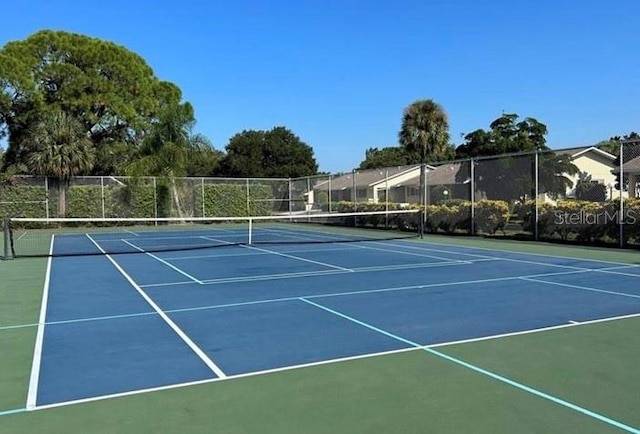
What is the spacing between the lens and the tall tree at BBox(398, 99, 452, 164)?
1310 inches

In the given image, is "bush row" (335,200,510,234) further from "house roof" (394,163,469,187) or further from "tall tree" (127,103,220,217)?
"tall tree" (127,103,220,217)

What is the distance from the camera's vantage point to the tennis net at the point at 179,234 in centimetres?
1816

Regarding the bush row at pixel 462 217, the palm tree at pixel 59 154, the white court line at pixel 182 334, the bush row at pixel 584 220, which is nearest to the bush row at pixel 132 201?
the palm tree at pixel 59 154

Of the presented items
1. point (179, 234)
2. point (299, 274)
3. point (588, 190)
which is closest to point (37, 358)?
point (299, 274)

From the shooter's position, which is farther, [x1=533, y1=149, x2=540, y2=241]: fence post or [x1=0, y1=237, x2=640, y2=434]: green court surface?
[x1=533, y1=149, x2=540, y2=241]: fence post

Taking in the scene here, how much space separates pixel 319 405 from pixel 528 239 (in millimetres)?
16545

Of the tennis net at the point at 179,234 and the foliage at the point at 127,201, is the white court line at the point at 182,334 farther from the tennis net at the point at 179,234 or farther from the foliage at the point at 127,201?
the foliage at the point at 127,201

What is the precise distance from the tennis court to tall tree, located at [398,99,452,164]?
21568 mm

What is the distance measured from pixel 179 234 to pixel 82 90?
64.8 feet

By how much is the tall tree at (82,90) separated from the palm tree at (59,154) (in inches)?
261

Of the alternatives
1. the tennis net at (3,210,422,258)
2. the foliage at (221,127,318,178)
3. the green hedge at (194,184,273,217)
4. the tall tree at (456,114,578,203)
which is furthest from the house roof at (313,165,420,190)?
the foliage at (221,127,318,178)


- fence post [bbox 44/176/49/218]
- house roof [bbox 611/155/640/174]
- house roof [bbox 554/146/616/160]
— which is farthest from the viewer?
fence post [bbox 44/176/49/218]

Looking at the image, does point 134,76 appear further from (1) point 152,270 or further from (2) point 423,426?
(2) point 423,426

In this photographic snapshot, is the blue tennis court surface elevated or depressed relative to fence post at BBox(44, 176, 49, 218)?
depressed
